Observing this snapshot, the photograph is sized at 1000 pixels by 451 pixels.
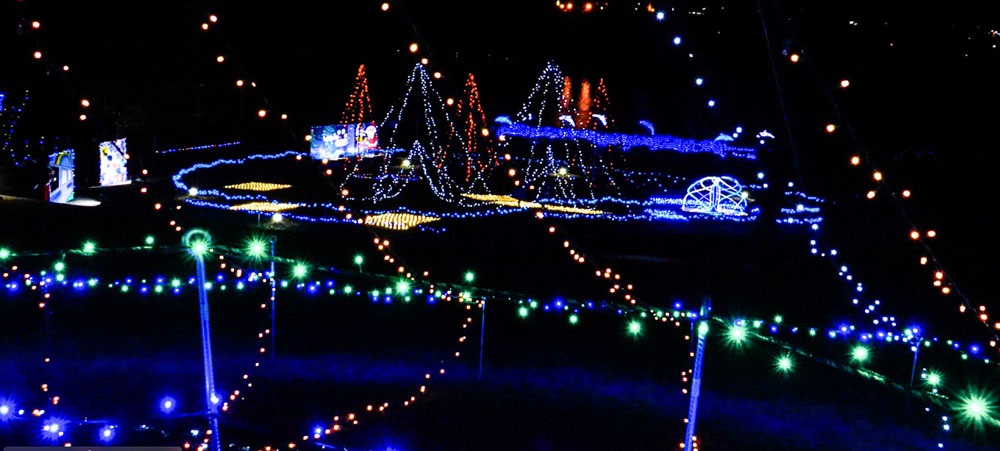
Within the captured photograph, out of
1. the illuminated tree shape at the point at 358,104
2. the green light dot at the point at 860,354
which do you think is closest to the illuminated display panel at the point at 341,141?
the illuminated tree shape at the point at 358,104

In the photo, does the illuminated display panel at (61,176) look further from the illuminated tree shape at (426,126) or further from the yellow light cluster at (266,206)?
the illuminated tree shape at (426,126)

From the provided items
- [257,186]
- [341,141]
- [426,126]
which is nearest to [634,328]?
[257,186]

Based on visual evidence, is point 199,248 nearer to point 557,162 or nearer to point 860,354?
point 860,354

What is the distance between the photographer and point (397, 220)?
36.7 feet

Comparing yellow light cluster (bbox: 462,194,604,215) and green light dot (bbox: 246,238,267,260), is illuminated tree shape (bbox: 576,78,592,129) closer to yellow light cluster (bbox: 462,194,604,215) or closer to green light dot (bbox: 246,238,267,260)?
yellow light cluster (bbox: 462,194,604,215)

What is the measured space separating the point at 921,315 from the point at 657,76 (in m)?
11.5

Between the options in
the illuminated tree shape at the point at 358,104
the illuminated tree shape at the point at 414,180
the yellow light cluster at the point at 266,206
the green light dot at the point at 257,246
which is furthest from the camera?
the illuminated tree shape at the point at 358,104

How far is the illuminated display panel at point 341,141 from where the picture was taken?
57.0 ft

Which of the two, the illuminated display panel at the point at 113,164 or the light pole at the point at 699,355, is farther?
the illuminated display panel at the point at 113,164

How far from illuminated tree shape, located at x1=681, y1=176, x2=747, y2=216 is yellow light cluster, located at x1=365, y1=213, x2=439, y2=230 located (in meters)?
4.38

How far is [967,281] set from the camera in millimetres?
9867

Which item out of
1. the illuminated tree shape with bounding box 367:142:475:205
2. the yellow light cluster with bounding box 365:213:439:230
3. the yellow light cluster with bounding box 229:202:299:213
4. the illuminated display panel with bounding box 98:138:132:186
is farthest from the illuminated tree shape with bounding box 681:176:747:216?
the illuminated display panel with bounding box 98:138:132:186

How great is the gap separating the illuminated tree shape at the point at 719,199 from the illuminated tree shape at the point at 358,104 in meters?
7.69

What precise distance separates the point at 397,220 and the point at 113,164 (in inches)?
270
